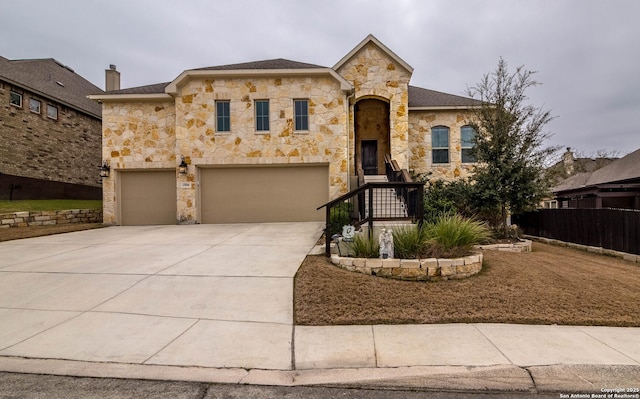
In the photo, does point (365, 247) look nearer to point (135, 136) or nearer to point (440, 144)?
point (440, 144)

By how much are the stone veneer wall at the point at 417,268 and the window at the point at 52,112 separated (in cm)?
2012

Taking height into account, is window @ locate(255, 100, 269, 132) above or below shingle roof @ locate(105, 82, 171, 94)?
below

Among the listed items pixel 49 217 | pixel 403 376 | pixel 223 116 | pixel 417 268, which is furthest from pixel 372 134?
pixel 49 217

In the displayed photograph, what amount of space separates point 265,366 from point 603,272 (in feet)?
25.1

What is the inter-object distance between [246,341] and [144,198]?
13102 millimetres

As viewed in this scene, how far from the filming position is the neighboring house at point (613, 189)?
16328 millimetres

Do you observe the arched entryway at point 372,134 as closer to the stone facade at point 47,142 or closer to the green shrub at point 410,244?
the green shrub at point 410,244

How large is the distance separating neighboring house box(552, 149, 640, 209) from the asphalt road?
53.6ft

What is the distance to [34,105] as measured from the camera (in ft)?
56.7

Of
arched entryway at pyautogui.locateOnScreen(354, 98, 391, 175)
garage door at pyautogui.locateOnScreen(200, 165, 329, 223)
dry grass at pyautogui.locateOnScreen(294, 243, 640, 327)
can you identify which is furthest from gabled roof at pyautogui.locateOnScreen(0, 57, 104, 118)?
dry grass at pyautogui.locateOnScreen(294, 243, 640, 327)

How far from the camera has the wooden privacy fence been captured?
10953 millimetres

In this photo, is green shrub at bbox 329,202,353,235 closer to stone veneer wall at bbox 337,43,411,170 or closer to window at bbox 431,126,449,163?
stone veneer wall at bbox 337,43,411,170

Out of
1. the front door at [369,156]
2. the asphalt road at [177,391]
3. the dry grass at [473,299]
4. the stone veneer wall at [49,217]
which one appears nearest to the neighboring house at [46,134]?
the stone veneer wall at [49,217]

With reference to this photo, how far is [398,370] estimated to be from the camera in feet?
11.3
